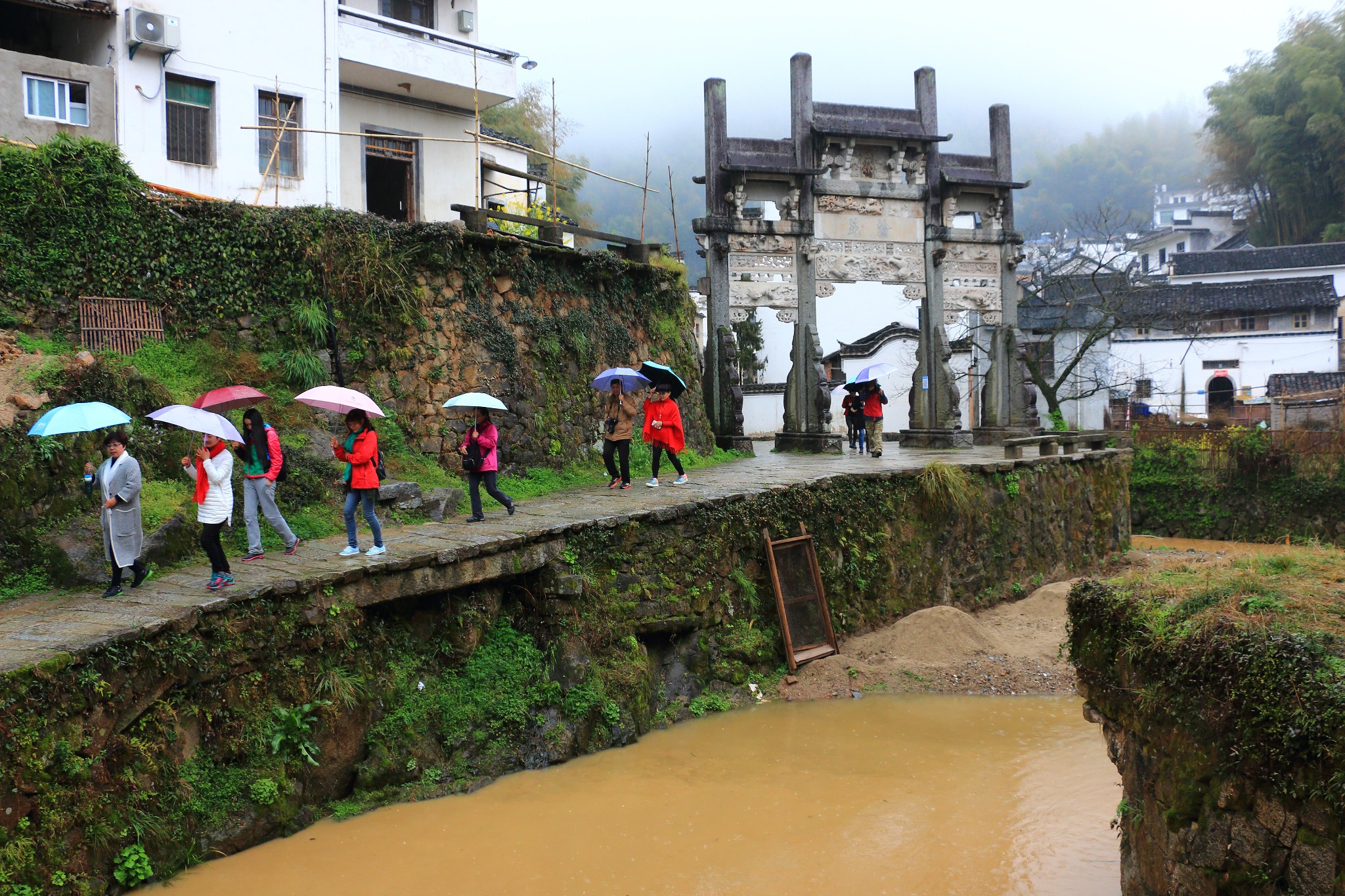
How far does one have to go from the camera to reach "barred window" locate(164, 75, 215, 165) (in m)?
16.5

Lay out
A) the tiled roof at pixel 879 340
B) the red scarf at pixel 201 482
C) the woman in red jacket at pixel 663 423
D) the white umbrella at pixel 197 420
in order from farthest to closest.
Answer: the tiled roof at pixel 879 340 < the woman in red jacket at pixel 663 423 < the red scarf at pixel 201 482 < the white umbrella at pixel 197 420

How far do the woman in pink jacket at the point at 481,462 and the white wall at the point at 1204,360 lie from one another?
32164 mm

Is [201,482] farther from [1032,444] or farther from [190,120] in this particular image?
[1032,444]

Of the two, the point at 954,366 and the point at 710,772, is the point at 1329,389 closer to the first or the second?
the point at 954,366

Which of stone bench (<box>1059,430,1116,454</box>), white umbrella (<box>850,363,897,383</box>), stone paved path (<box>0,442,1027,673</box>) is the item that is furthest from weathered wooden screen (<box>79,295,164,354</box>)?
stone bench (<box>1059,430,1116,454</box>)

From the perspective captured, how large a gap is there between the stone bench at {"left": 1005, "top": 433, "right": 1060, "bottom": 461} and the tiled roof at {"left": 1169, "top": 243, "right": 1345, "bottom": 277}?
28184mm

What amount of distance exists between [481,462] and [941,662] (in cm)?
652

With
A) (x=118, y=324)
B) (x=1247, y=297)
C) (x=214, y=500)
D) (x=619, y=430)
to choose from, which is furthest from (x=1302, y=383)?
(x=214, y=500)

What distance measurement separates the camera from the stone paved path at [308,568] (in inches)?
268

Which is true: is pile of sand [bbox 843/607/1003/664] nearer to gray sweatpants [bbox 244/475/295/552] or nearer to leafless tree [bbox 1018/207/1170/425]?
gray sweatpants [bbox 244/475/295/552]

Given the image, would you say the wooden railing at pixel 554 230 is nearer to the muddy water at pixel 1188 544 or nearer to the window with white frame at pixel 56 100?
the window with white frame at pixel 56 100

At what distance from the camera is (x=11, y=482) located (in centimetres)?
859

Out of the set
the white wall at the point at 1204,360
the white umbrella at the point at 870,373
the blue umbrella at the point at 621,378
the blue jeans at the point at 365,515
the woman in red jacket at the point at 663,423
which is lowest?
the blue jeans at the point at 365,515

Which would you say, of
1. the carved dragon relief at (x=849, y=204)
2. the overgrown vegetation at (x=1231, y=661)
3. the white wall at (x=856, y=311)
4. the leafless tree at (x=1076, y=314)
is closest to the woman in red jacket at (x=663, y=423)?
the overgrown vegetation at (x=1231, y=661)
